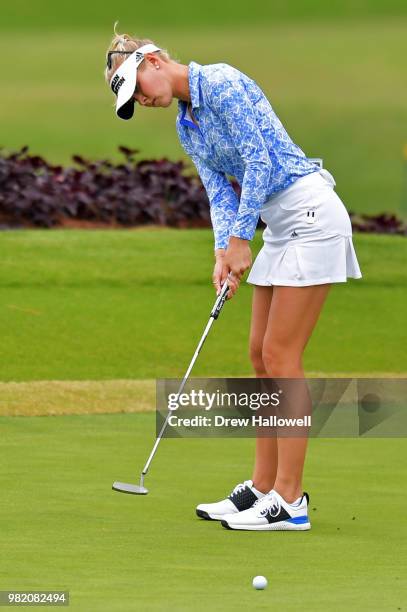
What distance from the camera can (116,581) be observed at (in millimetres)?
5094

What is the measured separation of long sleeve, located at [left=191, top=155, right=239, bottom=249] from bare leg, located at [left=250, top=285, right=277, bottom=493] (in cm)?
25

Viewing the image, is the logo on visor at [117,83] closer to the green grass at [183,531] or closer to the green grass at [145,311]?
the green grass at [183,531]

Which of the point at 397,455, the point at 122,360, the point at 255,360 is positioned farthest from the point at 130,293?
the point at 255,360

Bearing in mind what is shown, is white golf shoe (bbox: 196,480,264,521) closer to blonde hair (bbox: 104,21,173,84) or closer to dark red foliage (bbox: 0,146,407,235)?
blonde hair (bbox: 104,21,173,84)

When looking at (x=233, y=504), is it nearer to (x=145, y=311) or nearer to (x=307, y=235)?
(x=307, y=235)

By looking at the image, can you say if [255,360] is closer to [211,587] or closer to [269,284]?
[269,284]

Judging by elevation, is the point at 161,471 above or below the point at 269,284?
below

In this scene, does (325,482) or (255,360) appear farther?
(325,482)

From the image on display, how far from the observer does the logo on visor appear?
636cm

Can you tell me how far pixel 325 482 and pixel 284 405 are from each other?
1206mm

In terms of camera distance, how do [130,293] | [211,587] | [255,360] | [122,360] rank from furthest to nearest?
1. [130,293]
2. [122,360]
3. [255,360]
4. [211,587]

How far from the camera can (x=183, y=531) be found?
618cm

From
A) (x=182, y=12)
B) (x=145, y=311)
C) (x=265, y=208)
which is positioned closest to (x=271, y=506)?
(x=265, y=208)

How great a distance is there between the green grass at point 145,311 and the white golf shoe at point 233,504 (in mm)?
5337
